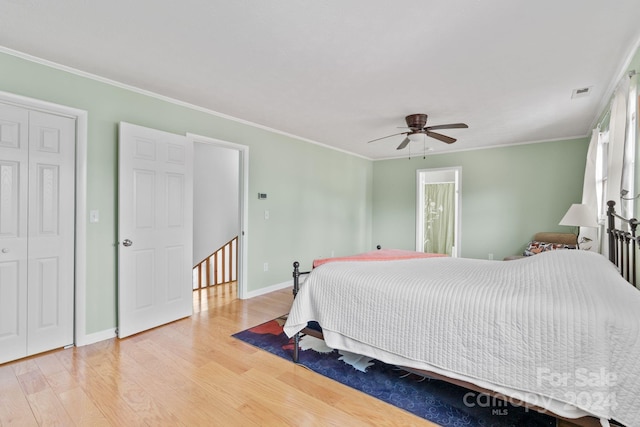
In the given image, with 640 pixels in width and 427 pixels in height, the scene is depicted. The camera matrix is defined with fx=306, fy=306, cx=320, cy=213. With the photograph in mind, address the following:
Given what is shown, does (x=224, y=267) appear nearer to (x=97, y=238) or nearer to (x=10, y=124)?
(x=97, y=238)

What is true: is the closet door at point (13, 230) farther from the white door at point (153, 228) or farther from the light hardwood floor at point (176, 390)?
the white door at point (153, 228)

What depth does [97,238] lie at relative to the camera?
2816mm

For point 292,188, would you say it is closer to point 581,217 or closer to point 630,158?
point 581,217

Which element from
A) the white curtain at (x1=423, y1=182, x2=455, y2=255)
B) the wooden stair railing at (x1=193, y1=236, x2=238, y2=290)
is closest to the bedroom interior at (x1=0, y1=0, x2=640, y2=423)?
the white curtain at (x1=423, y1=182, x2=455, y2=255)

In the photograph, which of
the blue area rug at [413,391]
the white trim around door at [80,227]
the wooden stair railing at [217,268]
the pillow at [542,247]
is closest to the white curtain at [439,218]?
the pillow at [542,247]

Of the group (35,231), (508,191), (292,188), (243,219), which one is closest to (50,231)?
(35,231)

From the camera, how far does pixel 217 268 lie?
516cm

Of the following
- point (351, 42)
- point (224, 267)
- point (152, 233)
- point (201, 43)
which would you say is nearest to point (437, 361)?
point (351, 42)

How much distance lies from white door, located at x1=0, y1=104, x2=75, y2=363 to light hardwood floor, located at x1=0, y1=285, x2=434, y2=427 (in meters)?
0.22

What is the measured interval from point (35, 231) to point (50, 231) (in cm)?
9

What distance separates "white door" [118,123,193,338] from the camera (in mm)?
2904

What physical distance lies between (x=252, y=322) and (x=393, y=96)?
9.27ft

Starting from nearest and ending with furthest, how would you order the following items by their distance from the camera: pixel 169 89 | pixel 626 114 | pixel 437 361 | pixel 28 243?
pixel 437 361, pixel 626 114, pixel 28 243, pixel 169 89

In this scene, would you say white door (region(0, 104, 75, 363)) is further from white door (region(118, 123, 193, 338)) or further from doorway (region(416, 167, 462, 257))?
doorway (region(416, 167, 462, 257))
